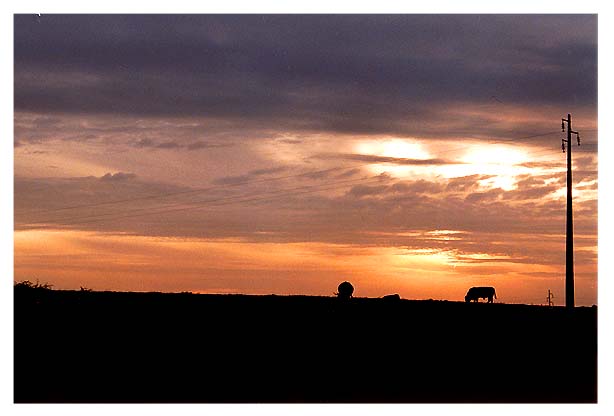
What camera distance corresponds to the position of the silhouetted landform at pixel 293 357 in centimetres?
2033

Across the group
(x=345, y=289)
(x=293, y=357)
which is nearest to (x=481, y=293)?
(x=345, y=289)

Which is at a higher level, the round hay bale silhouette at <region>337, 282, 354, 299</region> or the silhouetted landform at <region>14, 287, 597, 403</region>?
the round hay bale silhouette at <region>337, 282, 354, 299</region>

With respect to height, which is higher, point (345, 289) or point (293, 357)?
point (345, 289)

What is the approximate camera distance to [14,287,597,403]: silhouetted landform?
2033cm

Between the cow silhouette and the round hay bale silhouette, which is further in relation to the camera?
the cow silhouette

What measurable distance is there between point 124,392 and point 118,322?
46.2 ft

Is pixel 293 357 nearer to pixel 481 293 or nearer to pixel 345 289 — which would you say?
pixel 345 289

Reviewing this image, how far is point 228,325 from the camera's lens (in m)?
33.3

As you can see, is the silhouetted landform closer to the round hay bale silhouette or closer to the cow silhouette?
the round hay bale silhouette

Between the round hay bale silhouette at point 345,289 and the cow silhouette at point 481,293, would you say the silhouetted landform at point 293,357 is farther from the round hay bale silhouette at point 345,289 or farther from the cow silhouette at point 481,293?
the cow silhouette at point 481,293

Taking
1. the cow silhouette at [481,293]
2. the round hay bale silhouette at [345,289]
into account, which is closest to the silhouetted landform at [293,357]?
the round hay bale silhouette at [345,289]

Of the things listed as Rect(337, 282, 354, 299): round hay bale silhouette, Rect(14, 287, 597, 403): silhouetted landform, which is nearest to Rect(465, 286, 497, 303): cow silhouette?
Rect(337, 282, 354, 299): round hay bale silhouette

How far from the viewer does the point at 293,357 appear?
82.3ft

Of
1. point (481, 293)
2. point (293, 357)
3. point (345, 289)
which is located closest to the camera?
point (293, 357)
